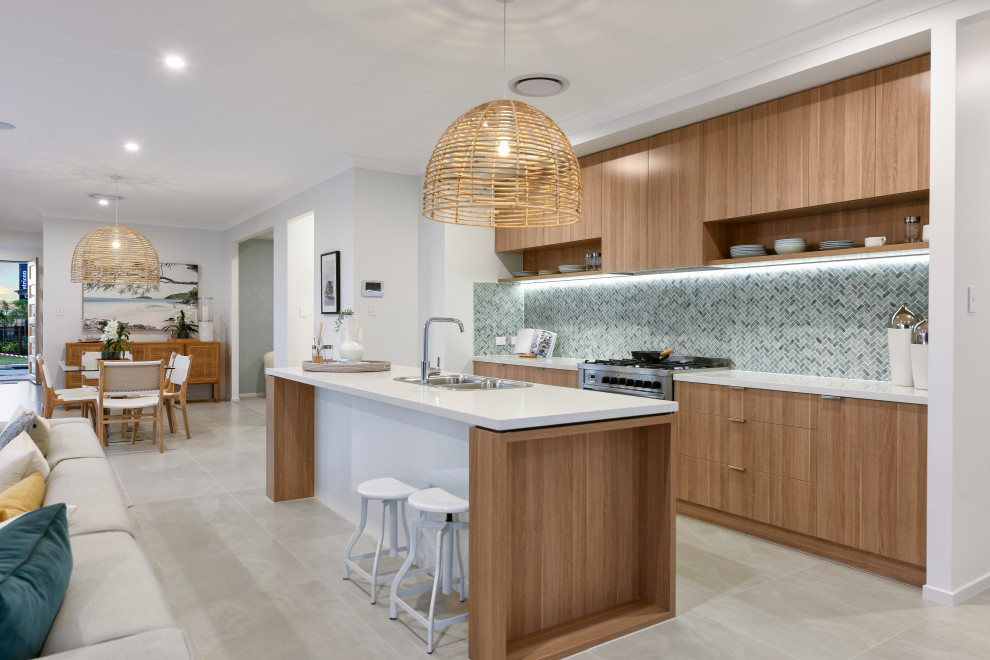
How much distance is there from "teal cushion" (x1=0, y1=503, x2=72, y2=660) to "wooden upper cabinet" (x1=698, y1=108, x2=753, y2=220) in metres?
3.55

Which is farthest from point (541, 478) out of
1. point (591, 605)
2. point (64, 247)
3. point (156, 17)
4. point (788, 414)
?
point (64, 247)

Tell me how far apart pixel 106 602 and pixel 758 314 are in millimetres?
3768

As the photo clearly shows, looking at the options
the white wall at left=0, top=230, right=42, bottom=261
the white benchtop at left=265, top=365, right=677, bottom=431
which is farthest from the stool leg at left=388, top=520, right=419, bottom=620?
the white wall at left=0, top=230, right=42, bottom=261

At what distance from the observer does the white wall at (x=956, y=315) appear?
2.71m

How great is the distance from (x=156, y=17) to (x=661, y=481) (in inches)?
121

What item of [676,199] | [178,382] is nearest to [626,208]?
[676,199]

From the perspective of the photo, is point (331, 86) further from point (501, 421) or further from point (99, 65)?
point (501, 421)

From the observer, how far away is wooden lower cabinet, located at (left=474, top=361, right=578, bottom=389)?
4.66 m

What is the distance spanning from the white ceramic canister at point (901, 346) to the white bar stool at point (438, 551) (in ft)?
7.17

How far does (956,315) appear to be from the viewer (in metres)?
2.72

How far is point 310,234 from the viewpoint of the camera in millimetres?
7680

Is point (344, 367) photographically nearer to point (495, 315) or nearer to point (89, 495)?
point (89, 495)

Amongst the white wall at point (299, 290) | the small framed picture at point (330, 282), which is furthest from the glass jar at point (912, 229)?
the white wall at point (299, 290)

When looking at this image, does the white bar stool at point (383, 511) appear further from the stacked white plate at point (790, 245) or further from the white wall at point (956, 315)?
the stacked white plate at point (790, 245)
